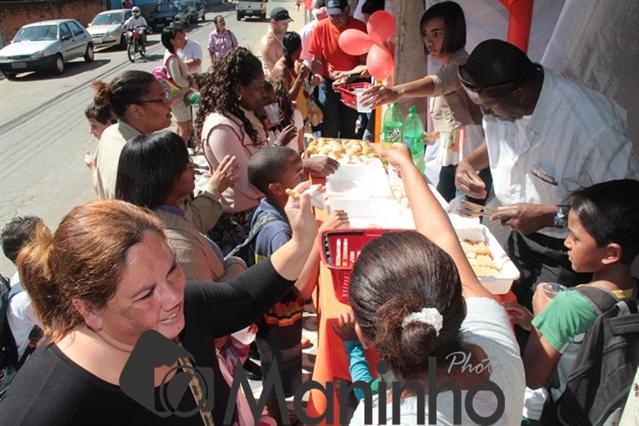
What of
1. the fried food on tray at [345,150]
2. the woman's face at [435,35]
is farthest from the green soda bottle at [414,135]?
the woman's face at [435,35]

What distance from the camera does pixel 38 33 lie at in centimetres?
1488

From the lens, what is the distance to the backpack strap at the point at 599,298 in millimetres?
1617

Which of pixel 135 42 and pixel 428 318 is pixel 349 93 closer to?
pixel 428 318

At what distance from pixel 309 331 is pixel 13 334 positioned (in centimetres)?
181

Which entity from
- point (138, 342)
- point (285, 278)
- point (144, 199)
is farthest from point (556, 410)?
point (144, 199)

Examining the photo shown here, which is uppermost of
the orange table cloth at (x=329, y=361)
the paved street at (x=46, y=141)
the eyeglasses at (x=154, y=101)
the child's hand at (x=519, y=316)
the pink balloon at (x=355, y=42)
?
the eyeglasses at (x=154, y=101)

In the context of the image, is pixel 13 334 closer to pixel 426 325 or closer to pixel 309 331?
pixel 309 331

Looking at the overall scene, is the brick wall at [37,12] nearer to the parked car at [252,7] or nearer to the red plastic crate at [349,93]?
the parked car at [252,7]

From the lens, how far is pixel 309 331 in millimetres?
3475

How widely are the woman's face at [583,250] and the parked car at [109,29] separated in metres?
19.7

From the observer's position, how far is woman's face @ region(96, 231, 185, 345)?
1253 mm

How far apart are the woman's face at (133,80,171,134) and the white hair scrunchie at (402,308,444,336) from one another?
213 cm

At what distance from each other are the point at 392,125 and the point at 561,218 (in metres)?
1.80

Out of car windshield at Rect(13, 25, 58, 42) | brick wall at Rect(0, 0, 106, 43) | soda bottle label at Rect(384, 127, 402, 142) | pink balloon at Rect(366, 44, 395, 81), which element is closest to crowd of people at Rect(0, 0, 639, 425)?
soda bottle label at Rect(384, 127, 402, 142)
